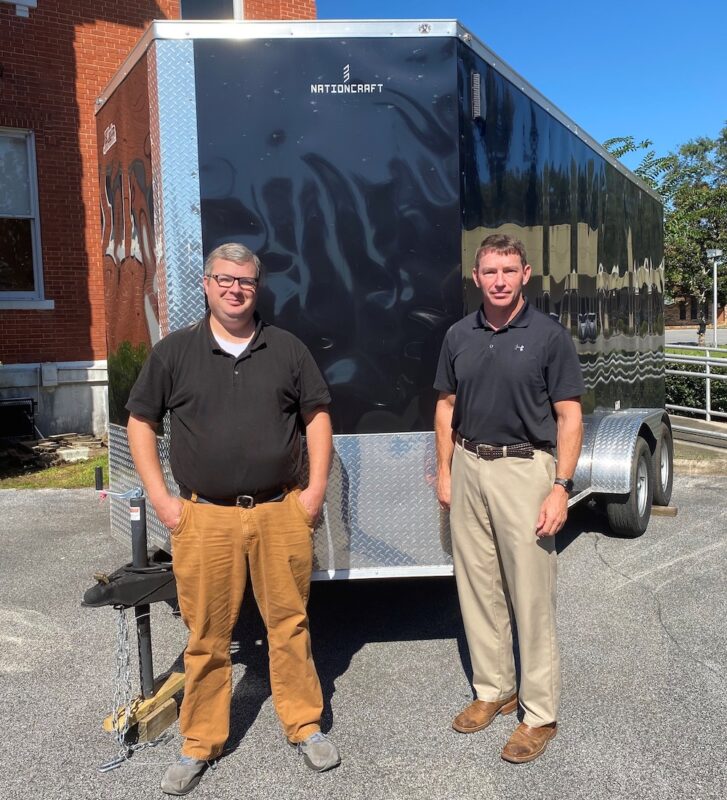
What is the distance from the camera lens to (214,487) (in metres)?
3.00

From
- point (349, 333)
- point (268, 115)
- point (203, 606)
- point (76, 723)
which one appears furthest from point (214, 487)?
point (268, 115)

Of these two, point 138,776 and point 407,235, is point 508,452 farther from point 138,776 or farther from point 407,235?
point 138,776

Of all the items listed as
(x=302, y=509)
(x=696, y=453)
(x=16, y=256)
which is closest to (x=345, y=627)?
(x=302, y=509)

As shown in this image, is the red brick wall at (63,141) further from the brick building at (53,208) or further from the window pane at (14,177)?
the window pane at (14,177)

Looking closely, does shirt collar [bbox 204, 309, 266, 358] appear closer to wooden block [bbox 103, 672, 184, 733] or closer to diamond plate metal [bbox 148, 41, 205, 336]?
diamond plate metal [bbox 148, 41, 205, 336]

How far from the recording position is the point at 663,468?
6.98m

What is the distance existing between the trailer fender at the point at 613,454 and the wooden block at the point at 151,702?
3.29m

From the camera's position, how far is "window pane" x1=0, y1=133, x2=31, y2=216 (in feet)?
34.9

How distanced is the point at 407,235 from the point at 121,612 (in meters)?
2.11

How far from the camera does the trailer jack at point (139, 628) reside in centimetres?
323

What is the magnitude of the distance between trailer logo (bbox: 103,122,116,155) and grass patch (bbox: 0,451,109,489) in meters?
4.93

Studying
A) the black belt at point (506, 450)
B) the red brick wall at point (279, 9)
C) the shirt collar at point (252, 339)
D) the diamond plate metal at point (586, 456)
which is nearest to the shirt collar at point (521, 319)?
the black belt at point (506, 450)

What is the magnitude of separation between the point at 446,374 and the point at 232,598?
1.29 metres

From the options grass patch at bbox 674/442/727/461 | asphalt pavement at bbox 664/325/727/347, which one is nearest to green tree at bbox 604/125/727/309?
asphalt pavement at bbox 664/325/727/347
